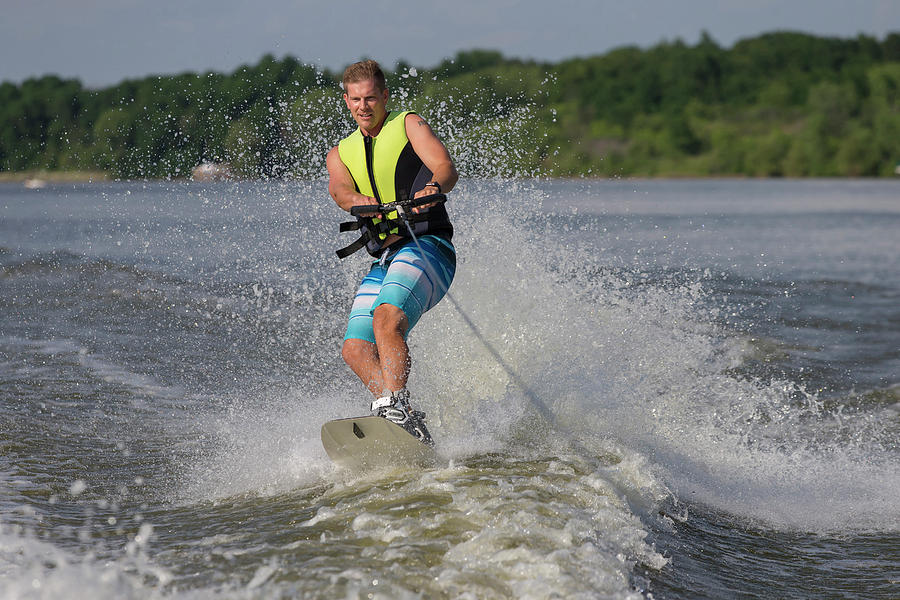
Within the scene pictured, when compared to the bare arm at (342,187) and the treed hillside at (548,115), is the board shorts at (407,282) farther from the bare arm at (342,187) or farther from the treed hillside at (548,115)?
the treed hillside at (548,115)

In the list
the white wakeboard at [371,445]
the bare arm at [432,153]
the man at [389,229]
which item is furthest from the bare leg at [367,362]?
the bare arm at [432,153]

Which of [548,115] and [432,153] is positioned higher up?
[548,115]

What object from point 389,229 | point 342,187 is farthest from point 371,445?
point 342,187

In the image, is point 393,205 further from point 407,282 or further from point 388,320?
point 388,320

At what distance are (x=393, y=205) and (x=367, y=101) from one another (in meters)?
0.59

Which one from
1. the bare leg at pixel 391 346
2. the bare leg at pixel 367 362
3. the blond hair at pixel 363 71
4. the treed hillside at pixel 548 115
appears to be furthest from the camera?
the treed hillside at pixel 548 115

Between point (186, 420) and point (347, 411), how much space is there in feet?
3.64

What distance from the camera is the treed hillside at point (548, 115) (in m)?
9.80

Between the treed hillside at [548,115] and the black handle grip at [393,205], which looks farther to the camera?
the treed hillside at [548,115]

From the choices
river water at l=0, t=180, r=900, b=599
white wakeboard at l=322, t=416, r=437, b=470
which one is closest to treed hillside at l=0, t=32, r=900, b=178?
river water at l=0, t=180, r=900, b=599

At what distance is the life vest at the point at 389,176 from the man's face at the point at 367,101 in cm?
6

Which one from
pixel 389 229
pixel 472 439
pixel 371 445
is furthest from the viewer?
pixel 472 439

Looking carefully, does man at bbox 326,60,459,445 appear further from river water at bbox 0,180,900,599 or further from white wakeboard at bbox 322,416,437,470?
river water at bbox 0,180,900,599

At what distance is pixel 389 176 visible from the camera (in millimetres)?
4543
